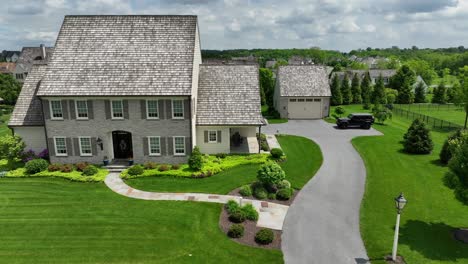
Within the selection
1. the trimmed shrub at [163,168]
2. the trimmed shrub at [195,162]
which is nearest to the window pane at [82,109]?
the trimmed shrub at [163,168]

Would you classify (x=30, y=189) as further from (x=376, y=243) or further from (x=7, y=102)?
(x=7, y=102)

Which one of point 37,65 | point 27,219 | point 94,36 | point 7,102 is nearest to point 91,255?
point 27,219

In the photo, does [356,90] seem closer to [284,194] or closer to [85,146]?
[284,194]

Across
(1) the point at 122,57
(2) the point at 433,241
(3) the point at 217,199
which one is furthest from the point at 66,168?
(2) the point at 433,241

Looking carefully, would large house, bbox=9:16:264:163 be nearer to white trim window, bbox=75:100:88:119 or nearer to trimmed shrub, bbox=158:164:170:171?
white trim window, bbox=75:100:88:119

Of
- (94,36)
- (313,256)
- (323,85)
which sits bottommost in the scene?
(313,256)

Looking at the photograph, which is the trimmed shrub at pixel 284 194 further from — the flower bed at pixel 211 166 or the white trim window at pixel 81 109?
the white trim window at pixel 81 109
